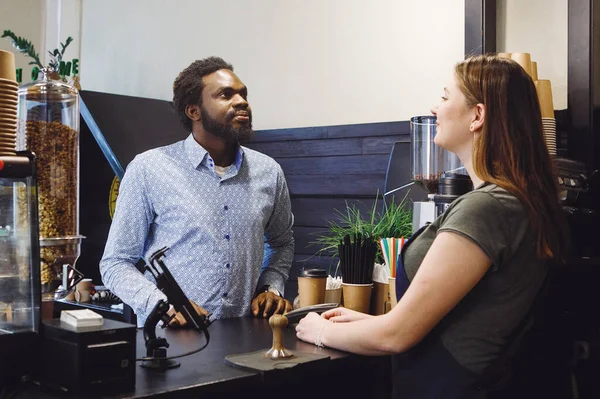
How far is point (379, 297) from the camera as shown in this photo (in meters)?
2.42

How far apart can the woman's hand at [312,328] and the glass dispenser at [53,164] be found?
64 cm

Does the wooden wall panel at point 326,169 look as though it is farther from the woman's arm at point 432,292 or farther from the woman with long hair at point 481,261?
the woman's arm at point 432,292

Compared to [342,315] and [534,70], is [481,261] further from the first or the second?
[534,70]

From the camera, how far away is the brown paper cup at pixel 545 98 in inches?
116

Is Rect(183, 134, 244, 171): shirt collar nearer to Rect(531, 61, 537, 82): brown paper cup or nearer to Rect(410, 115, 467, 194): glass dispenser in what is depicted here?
Rect(410, 115, 467, 194): glass dispenser

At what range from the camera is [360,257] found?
2.36 m

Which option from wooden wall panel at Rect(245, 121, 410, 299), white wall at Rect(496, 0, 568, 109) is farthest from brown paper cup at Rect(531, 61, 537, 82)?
wooden wall panel at Rect(245, 121, 410, 299)

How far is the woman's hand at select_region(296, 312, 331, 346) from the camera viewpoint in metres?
1.96

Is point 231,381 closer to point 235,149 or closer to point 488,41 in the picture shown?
point 235,149

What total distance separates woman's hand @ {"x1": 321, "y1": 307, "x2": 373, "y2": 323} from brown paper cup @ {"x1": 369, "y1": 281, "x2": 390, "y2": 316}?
36 centimetres

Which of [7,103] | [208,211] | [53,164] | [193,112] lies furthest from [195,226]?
[7,103]

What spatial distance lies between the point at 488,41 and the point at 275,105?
155 cm

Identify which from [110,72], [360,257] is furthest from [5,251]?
[110,72]

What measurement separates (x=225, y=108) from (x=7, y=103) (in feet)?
4.21
